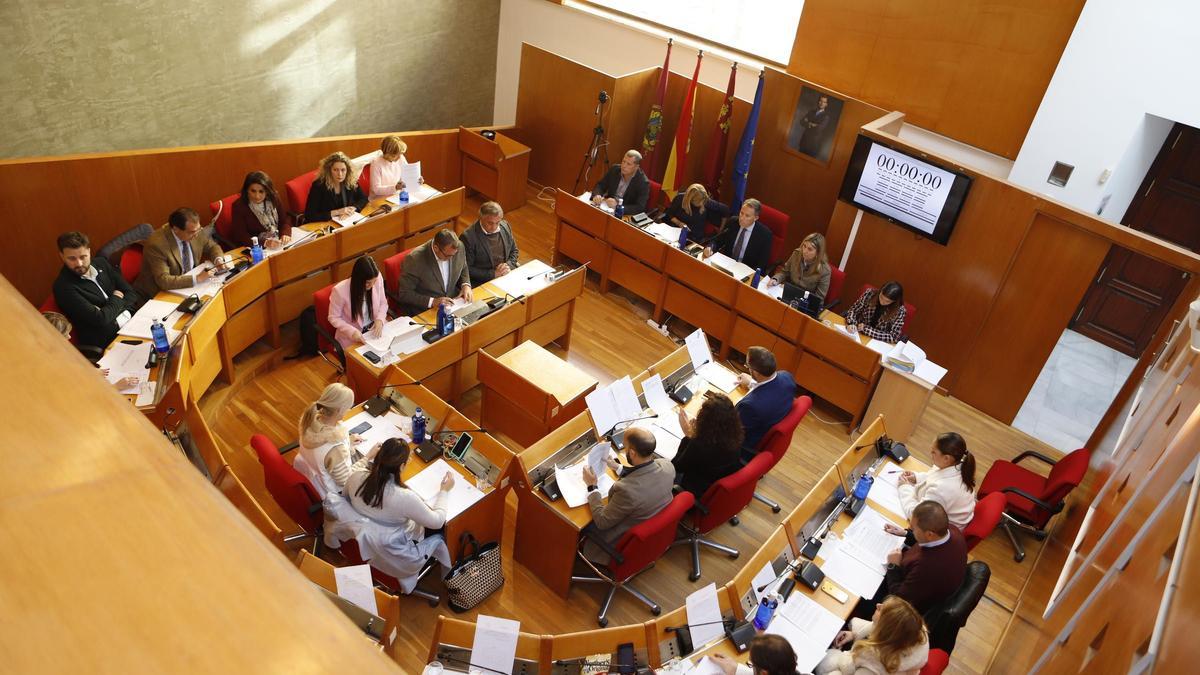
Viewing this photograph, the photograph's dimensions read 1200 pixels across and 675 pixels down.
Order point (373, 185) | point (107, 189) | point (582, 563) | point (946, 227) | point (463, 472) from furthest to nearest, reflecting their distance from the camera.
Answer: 1. point (373, 185)
2. point (946, 227)
3. point (107, 189)
4. point (582, 563)
5. point (463, 472)

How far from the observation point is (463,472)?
4637mm

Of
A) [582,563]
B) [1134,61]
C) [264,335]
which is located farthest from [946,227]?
[264,335]

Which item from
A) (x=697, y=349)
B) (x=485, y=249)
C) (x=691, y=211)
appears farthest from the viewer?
(x=691, y=211)

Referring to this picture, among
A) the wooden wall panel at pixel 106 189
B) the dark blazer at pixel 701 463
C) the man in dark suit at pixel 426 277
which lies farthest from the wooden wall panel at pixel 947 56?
the wooden wall panel at pixel 106 189

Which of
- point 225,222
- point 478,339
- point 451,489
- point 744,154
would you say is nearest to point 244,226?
point 225,222

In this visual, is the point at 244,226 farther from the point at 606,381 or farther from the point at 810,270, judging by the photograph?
the point at 810,270

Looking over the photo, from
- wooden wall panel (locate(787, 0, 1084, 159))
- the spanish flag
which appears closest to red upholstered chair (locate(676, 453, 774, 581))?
wooden wall panel (locate(787, 0, 1084, 159))

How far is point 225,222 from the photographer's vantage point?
6492 mm

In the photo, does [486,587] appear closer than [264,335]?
Yes

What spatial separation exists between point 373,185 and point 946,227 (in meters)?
5.27

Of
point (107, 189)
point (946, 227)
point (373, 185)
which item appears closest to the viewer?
point (107, 189)

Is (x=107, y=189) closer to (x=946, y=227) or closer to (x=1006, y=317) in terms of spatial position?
(x=946, y=227)

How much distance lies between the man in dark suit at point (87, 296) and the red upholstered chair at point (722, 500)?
13.2ft

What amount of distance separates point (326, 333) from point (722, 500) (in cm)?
329
